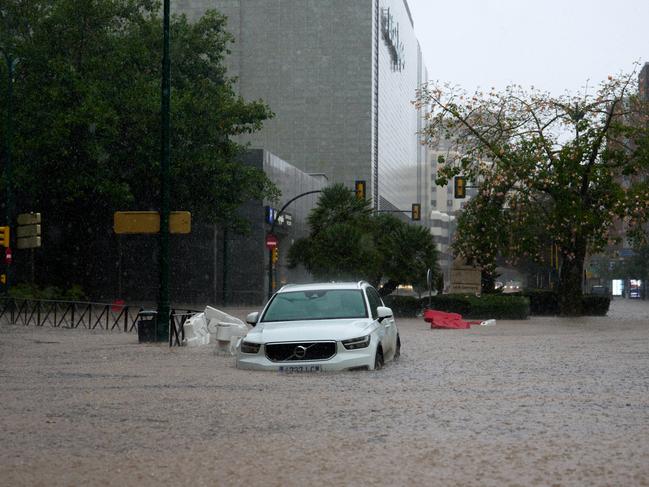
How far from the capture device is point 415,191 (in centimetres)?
16825

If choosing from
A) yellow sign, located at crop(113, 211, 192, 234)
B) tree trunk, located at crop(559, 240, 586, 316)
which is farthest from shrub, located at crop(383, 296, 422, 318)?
yellow sign, located at crop(113, 211, 192, 234)

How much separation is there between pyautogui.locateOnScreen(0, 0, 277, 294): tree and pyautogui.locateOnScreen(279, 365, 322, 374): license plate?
30056mm

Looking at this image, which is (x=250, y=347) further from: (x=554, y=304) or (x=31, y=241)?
(x=554, y=304)

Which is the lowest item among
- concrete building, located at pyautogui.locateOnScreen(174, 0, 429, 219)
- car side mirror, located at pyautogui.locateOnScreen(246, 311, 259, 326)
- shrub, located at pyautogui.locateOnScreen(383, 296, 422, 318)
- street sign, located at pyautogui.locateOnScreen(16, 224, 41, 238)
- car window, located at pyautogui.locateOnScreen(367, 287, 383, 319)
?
shrub, located at pyautogui.locateOnScreen(383, 296, 422, 318)

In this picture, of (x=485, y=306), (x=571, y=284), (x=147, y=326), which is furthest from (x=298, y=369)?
(x=571, y=284)

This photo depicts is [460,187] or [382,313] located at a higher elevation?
[460,187]

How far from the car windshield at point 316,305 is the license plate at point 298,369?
138cm

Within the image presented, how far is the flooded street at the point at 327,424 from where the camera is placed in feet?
25.1

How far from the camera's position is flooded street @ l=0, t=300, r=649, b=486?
7.66 metres

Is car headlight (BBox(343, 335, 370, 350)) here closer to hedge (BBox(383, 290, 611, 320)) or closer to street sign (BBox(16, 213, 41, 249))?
street sign (BBox(16, 213, 41, 249))

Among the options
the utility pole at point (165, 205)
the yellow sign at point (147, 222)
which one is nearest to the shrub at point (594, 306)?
the utility pole at point (165, 205)

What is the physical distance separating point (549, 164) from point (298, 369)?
3005 centimetres

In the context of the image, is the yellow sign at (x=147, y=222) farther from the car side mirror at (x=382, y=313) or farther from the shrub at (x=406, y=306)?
the shrub at (x=406, y=306)

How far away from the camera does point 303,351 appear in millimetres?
15219
